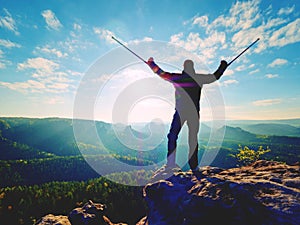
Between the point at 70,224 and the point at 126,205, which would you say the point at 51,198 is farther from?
the point at 70,224

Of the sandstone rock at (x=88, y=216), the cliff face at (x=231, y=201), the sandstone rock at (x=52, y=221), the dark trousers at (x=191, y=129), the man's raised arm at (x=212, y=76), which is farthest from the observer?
the sandstone rock at (x=88, y=216)

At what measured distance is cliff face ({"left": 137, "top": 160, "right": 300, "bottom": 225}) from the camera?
13.2ft

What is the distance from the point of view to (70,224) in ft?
37.8

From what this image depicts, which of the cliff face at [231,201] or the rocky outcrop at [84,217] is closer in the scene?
the cliff face at [231,201]

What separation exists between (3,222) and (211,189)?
89079mm

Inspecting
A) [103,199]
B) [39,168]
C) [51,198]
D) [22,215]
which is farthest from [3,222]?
[39,168]

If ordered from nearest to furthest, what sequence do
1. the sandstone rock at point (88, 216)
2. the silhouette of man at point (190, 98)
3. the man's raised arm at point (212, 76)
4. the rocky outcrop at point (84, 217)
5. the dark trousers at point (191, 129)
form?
the dark trousers at point (191, 129), the silhouette of man at point (190, 98), the man's raised arm at point (212, 76), the rocky outcrop at point (84, 217), the sandstone rock at point (88, 216)

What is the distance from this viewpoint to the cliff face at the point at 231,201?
13.2ft

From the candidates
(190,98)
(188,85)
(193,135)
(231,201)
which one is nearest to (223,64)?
(188,85)

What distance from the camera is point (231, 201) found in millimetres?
4703

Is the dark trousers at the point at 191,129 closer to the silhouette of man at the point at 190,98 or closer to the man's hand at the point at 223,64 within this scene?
the silhouette of man at the point at 190,98

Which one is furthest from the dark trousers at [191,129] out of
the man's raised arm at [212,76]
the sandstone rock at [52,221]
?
the sandstone rock at [52,221]

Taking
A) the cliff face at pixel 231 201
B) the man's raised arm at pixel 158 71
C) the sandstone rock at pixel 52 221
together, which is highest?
the man's raised arm at pixel 158 71

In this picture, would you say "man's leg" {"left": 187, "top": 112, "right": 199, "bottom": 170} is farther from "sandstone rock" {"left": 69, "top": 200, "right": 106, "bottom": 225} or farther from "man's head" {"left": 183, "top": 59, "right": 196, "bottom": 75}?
"sandstone rock" {"left": 69, "top": 200, "right": 106, "bottom": 225}
